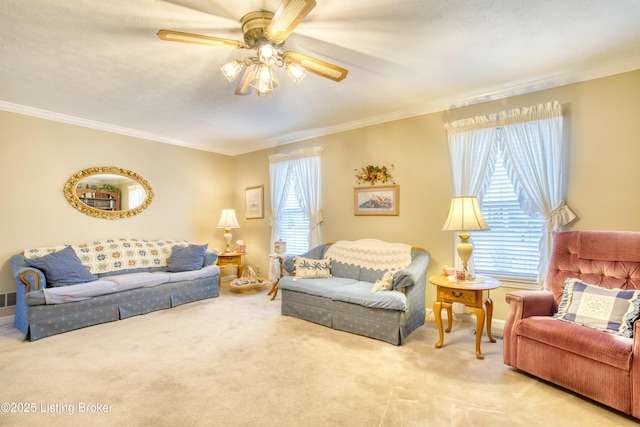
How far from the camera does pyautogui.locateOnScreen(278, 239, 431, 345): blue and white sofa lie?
299 centimetres

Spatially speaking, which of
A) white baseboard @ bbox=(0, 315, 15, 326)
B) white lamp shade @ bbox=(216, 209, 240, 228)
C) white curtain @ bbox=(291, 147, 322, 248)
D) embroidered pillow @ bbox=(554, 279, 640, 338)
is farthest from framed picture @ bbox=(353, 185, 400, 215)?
white baseboard @ bbox=(0, 315, 15, 326)

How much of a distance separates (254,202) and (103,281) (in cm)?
274

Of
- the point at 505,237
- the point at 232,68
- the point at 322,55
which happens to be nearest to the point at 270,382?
the point at 232,68

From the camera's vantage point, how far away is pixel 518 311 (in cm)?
242

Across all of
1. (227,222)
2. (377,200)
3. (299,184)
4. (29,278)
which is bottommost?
(29,278)

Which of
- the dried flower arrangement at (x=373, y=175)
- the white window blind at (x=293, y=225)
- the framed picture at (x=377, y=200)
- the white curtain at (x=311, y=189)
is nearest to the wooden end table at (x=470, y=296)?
the framed picture at (x=377, y=200)

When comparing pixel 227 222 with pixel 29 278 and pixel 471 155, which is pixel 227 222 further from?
pixel 471 155

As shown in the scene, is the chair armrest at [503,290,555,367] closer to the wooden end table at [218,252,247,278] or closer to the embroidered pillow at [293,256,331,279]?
the embroidered pillow at [293,256,331,279]

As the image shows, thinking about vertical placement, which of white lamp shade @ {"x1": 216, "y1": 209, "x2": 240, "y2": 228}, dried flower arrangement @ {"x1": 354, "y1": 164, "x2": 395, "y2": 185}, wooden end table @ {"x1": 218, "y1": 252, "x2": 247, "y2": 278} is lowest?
wooden end table @ {"x1": 218, "y1": 252, "x2": 247, "y2": 278}

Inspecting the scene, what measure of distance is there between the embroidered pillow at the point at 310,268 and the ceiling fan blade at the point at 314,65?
2397mm

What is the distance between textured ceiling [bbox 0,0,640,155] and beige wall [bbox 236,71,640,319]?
0.18 m

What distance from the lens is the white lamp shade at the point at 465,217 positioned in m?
2.87

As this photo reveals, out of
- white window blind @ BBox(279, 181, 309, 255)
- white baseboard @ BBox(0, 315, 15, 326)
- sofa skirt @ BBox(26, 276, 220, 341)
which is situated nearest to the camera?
sofa skirt @ BBox(26, 276, 220, 341)

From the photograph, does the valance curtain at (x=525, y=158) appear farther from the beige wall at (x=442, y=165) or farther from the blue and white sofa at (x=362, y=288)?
the blue and white sofa at (x=362, y=288)
